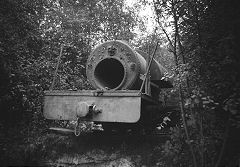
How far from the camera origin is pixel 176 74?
13.2 feet

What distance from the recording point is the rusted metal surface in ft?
15.5

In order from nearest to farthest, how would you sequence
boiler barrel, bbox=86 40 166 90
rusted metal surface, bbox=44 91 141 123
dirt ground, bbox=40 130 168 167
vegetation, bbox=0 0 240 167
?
vegetation, bbox=0 0 240 167
rusted metal surface, bbox=44 91 141 123
dirt ground, bbox=40 130 168 167
boiler barrel, bbox=86 40 166 90

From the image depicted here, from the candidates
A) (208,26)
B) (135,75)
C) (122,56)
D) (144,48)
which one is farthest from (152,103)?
(144,48)

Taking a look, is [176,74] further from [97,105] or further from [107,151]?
[107,151]

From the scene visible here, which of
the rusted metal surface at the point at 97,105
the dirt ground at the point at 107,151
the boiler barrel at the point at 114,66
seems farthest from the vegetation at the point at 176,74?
the rusted metal surface at the point at 97,105

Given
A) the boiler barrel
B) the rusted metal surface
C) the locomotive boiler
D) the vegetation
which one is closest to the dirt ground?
the vegetation

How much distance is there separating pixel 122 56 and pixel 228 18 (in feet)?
8.06

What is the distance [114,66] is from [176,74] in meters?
2.29

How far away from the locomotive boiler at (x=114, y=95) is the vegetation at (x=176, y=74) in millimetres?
617

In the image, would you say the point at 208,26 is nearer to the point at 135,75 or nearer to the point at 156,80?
the point at 135,75

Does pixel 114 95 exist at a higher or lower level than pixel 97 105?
higher

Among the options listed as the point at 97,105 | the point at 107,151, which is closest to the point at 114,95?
the point at 97,105

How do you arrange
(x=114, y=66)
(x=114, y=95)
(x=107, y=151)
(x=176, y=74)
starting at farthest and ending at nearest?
(x=114, y=66) → (x=107, y=151) → (x=114, y=95) → (x=176, y=74)

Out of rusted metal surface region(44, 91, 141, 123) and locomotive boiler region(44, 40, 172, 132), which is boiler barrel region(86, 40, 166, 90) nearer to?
Answer: locomotive boiler region(44, 40, 172, 132)
